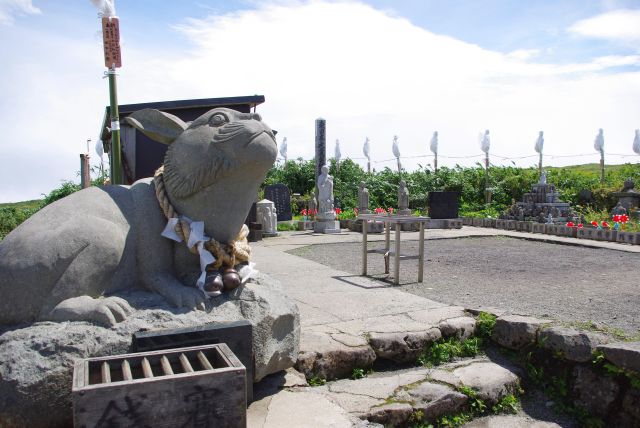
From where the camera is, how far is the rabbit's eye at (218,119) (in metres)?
3.19

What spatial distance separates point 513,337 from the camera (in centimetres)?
425

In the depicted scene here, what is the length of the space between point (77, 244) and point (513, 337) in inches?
135

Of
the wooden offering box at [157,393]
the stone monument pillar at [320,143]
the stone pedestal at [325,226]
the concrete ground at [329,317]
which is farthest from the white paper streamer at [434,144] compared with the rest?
the wooden offering box at [157,393]

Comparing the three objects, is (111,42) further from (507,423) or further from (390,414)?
(507,423)

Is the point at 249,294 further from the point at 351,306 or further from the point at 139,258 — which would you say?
the point at 351,306

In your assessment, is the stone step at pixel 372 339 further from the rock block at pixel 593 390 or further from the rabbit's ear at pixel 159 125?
the rabbit's ear at pixel 159 125

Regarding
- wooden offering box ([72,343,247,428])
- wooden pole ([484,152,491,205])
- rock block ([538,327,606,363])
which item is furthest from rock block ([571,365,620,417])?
wooden pole ([484,152,491,205])

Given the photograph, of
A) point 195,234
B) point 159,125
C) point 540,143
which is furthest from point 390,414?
point 540,143

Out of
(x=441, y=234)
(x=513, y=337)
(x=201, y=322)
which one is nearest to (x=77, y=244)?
(x=201, y=322)

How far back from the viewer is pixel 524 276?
7441 mm

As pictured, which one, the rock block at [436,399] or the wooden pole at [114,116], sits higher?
the wooden pole at [114,116]

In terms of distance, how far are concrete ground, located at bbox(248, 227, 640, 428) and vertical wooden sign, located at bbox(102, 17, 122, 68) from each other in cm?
307

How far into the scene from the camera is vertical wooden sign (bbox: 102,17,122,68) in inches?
193

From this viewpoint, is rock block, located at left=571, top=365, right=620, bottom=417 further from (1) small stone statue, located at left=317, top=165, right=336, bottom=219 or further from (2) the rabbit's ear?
(1) small stone statue, located at left=317, top=165, right=336, bottom=219
